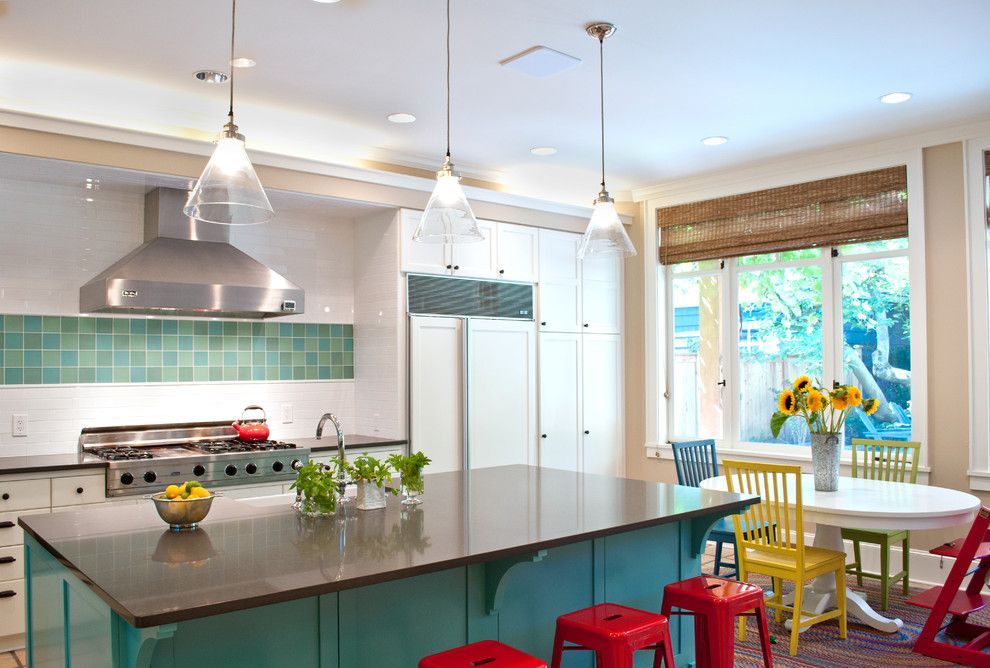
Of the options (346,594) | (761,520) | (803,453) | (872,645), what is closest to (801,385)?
(761,520)

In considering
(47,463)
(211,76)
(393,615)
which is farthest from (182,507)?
(211,76)

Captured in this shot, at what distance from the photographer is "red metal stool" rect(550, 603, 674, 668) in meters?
2.34

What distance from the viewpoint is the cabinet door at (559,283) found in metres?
5.84

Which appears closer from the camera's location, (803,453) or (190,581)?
(190,581)

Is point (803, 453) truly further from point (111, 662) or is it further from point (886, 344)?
point (111, 662)

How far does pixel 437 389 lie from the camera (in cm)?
515

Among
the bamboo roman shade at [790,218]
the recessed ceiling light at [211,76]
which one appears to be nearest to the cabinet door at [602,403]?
the bamboo roman shade at [790,218]

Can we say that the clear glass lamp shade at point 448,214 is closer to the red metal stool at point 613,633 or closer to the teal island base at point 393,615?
the teal island base at point 393,615

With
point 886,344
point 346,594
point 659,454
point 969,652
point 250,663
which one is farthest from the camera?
point 659,454

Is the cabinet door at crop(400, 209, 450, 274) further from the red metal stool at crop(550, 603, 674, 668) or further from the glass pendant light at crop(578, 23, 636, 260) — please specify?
the red metal stool at crop(550, 603, 674, 668)

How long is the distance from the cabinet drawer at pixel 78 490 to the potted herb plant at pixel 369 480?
1.82m

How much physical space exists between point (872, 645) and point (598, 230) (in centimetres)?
233

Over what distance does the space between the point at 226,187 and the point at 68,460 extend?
2.37 m

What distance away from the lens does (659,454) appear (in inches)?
243
